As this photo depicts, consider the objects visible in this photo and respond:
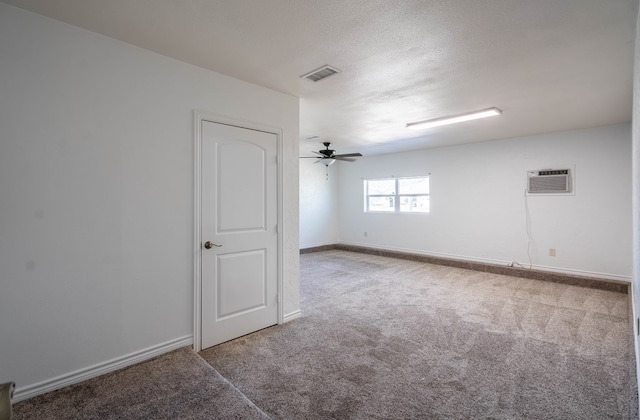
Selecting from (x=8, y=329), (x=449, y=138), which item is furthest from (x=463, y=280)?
(x=8, y=329)

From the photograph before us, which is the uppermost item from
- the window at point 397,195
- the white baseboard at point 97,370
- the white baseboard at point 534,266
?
the window at point 397,195

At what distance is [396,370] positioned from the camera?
7.96 ft

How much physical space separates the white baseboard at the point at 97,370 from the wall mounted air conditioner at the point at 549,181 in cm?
562

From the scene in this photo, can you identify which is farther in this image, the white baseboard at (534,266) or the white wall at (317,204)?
the white wall at (317,204)

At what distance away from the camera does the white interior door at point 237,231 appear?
8.95 ft

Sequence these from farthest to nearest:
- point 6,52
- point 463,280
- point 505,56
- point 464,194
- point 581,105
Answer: point 464,194 → point 463,280 → point 581,105 → point 505,56 → point 6,52

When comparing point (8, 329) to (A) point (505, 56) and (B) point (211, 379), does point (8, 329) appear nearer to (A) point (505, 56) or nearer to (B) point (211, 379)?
(B) point (211, 379)

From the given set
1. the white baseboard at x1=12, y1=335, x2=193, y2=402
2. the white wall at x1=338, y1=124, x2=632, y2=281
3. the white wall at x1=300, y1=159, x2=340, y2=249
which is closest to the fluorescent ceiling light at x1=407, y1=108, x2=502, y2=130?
the white wall at x1=338, y1=124, x2=632, y2=281

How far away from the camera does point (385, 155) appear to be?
7.48 metres

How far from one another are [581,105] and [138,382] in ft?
16.9

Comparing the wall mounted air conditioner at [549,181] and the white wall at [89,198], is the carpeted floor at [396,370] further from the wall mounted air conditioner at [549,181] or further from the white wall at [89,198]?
the wall mounted air conditioner at [549,181]

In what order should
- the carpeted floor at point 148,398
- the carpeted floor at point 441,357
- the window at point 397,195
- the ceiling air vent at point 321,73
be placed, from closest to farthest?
the carpeted floor at point 148,398 < the carpeted floor at point 441,357 < the ceiling air vent at point 321,73 < the window at point 397,195

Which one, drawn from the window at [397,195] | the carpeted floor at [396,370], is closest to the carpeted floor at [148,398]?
the carpeted floor at [396,370]

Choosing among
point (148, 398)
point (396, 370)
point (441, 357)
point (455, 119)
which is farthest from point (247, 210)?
point (455, 119)
